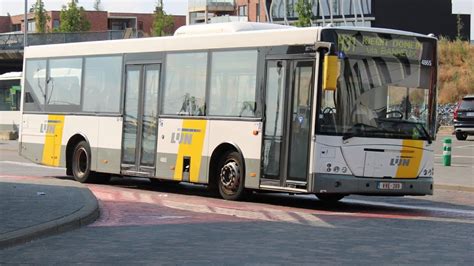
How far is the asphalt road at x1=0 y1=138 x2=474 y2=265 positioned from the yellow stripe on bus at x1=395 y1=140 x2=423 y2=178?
638 mm

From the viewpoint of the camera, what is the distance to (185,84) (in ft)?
61.0

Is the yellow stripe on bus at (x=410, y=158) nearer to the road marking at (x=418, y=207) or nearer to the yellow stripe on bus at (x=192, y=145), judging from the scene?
the road marking at (x=418, y=207)

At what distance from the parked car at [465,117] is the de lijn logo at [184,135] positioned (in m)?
25.6

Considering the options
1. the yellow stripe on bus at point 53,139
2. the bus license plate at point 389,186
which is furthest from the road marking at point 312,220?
the yellow stripe on bus at point 53,139

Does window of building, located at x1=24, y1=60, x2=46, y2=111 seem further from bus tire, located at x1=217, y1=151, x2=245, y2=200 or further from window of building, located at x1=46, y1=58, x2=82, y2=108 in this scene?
bus tire, located at x1=217, y1=151, x2=245, y2=200

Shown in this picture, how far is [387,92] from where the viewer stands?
16141 mm

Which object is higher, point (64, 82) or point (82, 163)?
point (64, 82)

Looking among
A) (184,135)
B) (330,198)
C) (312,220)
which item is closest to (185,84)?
(184,135)

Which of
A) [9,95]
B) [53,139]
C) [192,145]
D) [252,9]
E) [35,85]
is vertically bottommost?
[53,139]

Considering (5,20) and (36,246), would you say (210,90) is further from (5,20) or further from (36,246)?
(5,20)

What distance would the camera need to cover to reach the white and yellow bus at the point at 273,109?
1580 centimetres

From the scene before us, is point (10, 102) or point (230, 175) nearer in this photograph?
point (230, 175)

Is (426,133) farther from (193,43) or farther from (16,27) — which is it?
(16,27)

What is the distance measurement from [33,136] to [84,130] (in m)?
2.28
